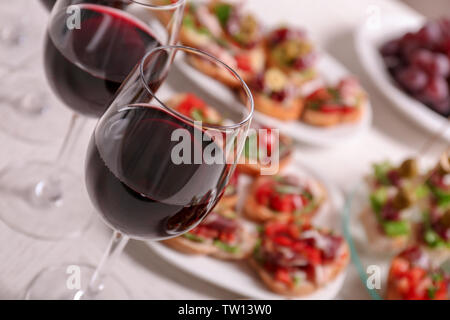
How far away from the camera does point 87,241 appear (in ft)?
3.57

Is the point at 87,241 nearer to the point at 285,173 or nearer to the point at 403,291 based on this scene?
the point at 285,173

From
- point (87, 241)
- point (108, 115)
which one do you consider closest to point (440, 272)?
point (87, 241)

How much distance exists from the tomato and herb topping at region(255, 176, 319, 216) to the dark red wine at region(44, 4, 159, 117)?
587 millimetres

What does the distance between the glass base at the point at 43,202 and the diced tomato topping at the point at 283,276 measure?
399 millimetres

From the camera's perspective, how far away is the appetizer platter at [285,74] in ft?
5.53

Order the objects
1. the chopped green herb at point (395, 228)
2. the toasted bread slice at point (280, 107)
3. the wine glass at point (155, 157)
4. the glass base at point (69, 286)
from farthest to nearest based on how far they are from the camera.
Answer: the toasted bread slice at point (280, 107) → the chopped green herb at point (395, 228) → the glass base at point (69, 286) → the wine glass at point (155, 157)

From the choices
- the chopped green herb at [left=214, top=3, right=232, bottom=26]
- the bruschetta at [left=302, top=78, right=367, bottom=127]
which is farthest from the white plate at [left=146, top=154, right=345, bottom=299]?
the chopped green herb at [left=214, top=3, right=232, bottom=26]

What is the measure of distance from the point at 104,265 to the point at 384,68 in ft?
4.71

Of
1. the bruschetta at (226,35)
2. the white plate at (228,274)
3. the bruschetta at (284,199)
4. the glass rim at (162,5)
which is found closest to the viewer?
the glass rim at (162,5)

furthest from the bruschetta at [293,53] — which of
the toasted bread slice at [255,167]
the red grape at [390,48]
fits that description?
the toasted bread slice at [255,167]

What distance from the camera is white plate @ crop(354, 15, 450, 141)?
189 cm

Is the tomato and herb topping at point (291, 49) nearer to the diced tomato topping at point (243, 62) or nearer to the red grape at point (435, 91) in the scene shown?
the diced tomato topping at point (243, 62)

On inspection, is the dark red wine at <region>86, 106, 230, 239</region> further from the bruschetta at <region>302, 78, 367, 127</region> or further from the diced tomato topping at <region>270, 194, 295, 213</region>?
the bruschetta at <region>302, 78, 367, 127</region>

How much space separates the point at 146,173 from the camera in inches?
28.7
